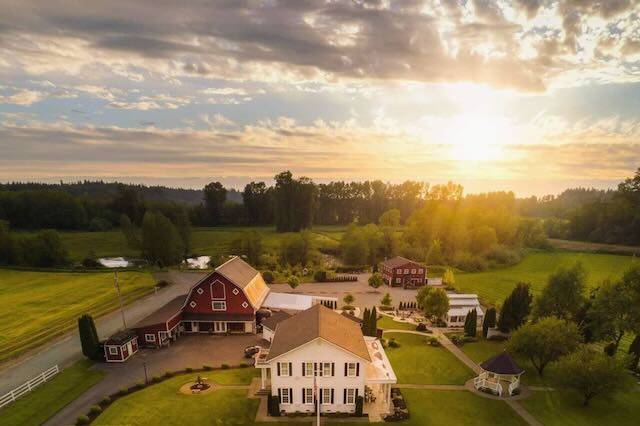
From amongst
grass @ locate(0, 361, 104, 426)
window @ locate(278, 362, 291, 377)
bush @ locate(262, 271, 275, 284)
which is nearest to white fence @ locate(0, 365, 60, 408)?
grass @ locate(0, 361, 104, 426)

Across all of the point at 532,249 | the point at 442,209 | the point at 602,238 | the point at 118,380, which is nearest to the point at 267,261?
the point at 118,380

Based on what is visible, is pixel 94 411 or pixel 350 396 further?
pixel 350 396

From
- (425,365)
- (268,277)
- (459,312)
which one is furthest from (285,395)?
(268,277)

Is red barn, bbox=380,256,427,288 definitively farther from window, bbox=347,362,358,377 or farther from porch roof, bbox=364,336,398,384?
window, bbox=347,362,358,377

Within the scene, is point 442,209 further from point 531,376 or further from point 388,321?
point 531,376

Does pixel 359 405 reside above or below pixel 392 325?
above

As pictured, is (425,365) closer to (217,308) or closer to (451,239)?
(217,308)
